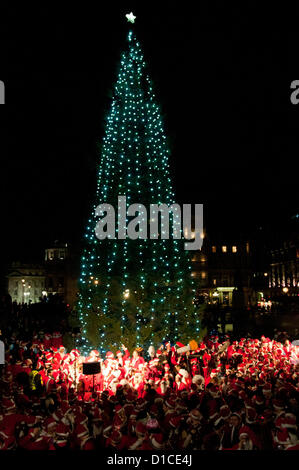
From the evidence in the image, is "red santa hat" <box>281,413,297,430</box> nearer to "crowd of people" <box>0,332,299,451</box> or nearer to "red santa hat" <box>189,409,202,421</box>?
"crowd of people" <box>0,332,299,451</box>

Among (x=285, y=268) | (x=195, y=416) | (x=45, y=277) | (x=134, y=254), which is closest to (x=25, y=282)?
(x=45, y=277)

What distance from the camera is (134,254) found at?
15.7 m

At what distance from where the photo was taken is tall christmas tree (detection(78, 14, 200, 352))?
15.5 m

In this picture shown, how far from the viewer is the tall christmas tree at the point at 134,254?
15453mm

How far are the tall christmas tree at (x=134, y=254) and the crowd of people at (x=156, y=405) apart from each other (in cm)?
188

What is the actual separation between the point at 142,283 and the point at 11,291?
8771 centimetres

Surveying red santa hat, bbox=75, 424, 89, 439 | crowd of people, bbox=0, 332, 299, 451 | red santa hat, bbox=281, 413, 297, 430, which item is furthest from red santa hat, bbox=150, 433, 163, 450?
red santa hat, bbox=281, 413, 297, 430

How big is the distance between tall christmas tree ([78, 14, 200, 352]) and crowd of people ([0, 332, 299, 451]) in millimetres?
1877

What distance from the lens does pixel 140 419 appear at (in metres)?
7.88

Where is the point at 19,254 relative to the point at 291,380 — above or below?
above

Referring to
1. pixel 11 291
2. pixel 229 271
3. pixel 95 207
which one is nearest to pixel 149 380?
pixel 95 207

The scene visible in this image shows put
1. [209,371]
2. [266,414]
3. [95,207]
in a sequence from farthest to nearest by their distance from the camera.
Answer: [95,207] → [209,371] → [266,414]

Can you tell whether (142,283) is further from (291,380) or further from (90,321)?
(291,380)

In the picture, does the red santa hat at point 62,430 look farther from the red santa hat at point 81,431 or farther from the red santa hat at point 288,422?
the red santa hat at point 288,422
